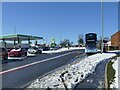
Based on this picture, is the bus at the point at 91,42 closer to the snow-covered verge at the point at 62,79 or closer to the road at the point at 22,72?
the road at the point at 22,72

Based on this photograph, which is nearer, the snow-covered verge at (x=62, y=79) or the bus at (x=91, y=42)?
the snow-covered verge at (x=62, y=79)

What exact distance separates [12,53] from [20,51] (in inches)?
55.1

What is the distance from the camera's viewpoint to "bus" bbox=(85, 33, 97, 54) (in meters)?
52.3

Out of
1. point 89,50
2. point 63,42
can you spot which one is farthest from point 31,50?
point 63,42

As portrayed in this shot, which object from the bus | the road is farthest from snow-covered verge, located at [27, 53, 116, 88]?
the bus

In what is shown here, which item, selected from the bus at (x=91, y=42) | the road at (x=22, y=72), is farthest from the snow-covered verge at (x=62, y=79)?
the bus at (x=91, y=42)

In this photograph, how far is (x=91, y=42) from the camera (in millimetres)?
53469

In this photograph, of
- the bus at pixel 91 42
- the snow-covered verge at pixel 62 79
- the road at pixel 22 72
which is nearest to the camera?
the snow-covered verge at pixel 62 79

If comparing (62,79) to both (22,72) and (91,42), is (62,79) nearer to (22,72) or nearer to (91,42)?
(22,72)

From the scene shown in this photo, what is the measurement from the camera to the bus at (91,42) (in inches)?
2061

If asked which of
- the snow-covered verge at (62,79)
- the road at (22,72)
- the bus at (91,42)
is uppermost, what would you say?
the bus at (91,42)

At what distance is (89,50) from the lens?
178ft

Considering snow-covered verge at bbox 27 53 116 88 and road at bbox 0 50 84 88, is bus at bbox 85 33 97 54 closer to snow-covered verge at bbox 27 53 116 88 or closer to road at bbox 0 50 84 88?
road at bbox 0 50 84 88

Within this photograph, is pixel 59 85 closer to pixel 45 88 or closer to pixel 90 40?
pixel 45 88
